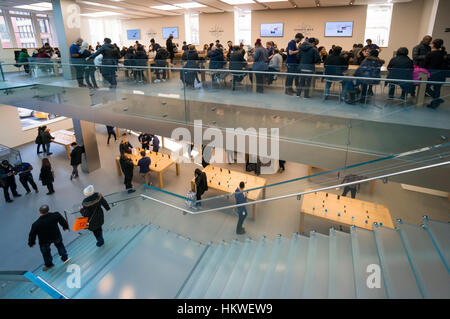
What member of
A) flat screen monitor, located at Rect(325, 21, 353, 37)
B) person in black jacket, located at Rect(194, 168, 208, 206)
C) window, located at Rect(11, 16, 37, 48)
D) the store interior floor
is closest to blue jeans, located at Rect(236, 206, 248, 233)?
the store interior floor

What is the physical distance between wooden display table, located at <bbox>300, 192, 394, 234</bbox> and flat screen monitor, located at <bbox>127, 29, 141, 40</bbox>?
18185mm

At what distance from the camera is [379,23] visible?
1388 cm

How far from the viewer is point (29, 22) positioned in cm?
1675

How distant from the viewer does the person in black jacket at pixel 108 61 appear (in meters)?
8.03

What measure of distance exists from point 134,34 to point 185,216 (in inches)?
718

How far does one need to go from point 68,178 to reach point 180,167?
13.9 feet

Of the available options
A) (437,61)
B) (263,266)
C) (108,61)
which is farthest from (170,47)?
(263,266)

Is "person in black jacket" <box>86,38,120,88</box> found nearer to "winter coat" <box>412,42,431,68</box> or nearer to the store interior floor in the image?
the store interior floor

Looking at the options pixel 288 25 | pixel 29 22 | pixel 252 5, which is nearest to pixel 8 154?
pixel 29 22

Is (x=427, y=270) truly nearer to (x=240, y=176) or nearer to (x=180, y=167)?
(x=240, y=176)

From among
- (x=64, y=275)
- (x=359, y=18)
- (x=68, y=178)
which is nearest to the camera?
(x=64, y=275)

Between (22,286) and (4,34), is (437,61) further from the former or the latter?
(4,34)
